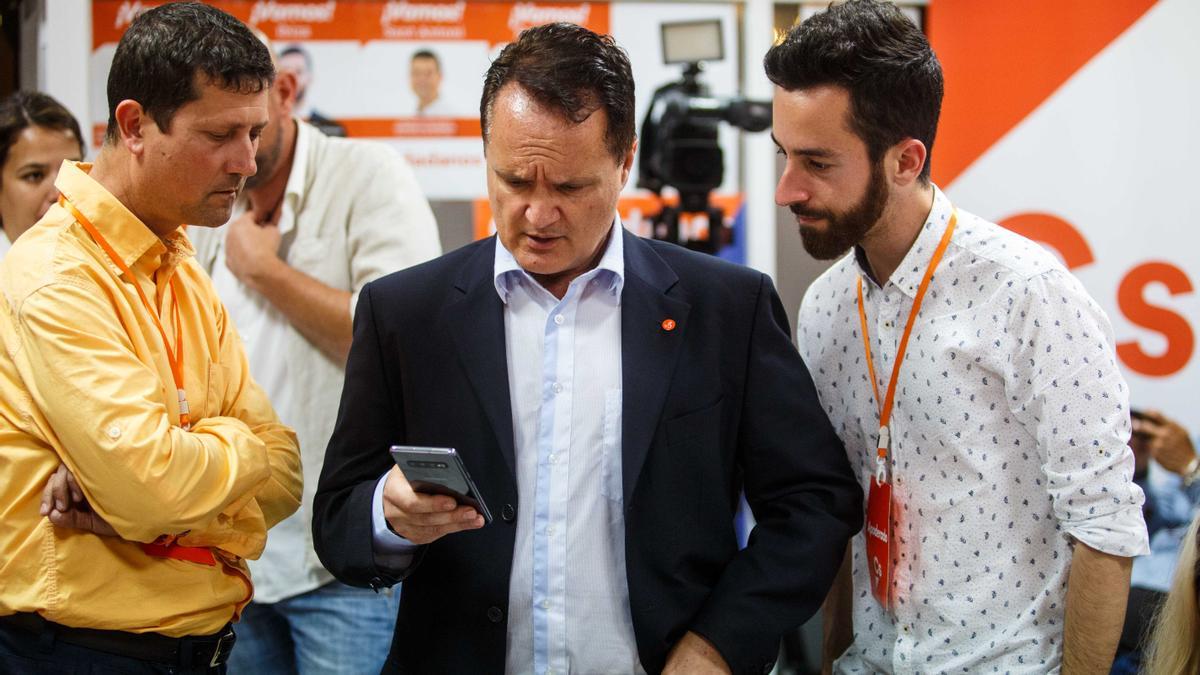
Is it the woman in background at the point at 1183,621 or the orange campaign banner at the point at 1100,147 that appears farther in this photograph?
the orange campaign banner at the point at 1100,147

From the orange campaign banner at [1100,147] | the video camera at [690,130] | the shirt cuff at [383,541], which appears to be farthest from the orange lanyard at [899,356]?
the orange campaign banner at [1100,147]

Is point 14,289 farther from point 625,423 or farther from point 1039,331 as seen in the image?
point 1039,331

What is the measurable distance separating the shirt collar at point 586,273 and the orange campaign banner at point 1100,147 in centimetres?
277

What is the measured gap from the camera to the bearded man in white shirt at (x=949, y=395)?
1.75m

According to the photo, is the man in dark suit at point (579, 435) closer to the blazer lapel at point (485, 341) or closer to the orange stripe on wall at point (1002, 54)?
the blazer lapel at point (485, 341)

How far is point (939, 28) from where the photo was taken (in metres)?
4.49

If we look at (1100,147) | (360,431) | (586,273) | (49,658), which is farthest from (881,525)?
(1100,147)

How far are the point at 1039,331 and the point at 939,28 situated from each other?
304 centimetres

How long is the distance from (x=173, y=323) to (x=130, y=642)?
528mm

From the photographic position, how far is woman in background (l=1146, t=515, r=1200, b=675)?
75.3 inches

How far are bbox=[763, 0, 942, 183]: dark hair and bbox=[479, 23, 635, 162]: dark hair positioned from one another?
0.32m

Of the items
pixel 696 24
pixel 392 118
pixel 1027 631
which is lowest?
pixel 1027 631

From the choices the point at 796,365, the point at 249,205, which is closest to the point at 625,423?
the point at 796,365

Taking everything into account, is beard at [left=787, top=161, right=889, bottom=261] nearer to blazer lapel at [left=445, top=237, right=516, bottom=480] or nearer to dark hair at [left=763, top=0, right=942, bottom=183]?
dark hair at [left=763, top=0, right=942, bottom=183]
